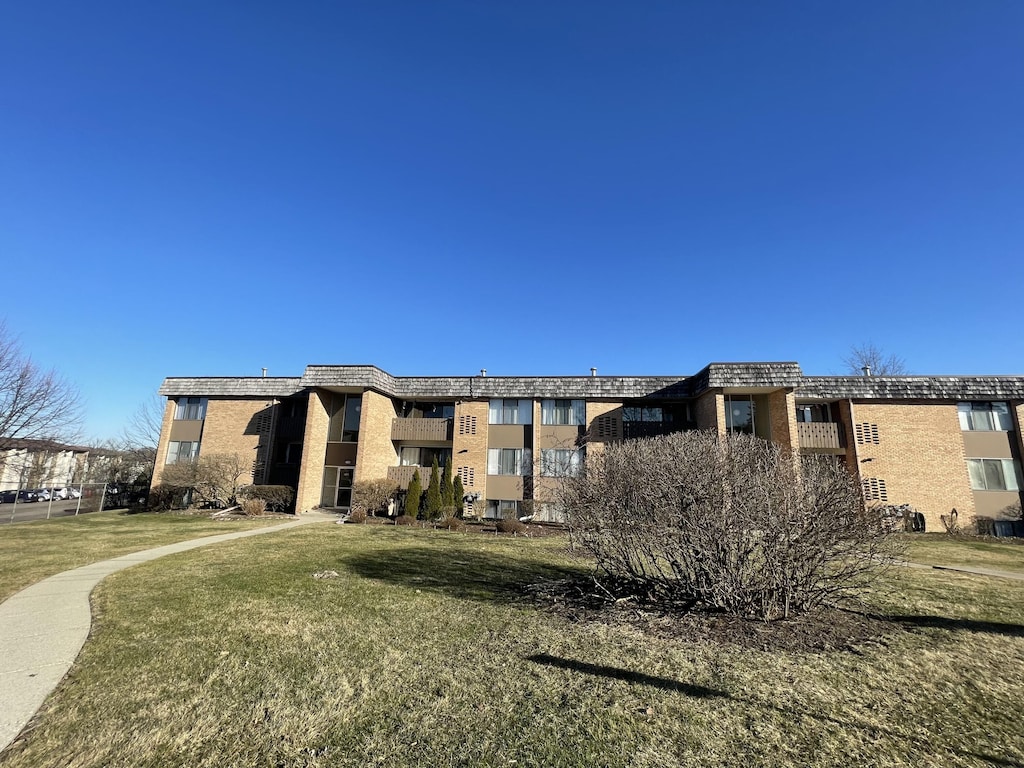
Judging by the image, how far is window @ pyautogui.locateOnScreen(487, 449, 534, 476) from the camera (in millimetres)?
24016

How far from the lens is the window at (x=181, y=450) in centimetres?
2623

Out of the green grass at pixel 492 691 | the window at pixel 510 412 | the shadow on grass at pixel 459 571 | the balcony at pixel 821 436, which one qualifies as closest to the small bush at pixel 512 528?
the shadow on grass at pixel 459 571

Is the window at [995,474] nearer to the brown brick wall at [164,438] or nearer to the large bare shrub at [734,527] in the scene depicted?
the large bare shrub at [734,527]

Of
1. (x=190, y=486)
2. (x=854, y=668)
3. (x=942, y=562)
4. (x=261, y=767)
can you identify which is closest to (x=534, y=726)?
(x=261, y=767)

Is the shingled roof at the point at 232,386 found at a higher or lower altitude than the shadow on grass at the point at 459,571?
higher

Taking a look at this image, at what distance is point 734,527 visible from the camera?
591 cm

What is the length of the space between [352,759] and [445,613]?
3.54 meters

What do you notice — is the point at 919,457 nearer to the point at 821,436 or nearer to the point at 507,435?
the point at 821,436

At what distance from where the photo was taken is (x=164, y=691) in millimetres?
4207

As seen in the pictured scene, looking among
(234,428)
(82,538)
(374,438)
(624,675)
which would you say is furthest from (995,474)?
(234,428)

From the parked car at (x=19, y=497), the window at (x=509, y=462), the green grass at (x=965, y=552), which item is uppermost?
the window at (x=509, y=462)

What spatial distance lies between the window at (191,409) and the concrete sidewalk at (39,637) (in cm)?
1908

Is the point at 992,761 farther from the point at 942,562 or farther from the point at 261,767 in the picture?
the point at 942,562

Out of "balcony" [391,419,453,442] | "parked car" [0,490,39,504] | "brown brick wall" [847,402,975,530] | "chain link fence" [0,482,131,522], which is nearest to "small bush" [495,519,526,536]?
"balcony" [391,419,453,442]
